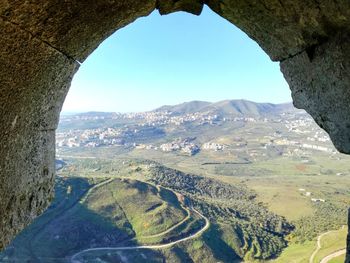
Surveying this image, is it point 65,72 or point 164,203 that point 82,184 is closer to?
point 164,203

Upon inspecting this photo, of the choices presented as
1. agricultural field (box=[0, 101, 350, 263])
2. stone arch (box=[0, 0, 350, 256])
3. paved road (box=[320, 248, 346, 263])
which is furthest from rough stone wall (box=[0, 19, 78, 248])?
paved road (box=[320, 248, 346, 263])

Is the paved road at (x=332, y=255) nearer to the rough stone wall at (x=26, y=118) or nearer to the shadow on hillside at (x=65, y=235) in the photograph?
the shadow on hillside at (x=65, y=235)

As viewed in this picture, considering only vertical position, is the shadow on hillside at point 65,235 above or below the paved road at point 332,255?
above

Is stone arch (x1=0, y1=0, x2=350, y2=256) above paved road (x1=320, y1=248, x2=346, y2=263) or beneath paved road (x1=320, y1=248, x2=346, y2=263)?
above

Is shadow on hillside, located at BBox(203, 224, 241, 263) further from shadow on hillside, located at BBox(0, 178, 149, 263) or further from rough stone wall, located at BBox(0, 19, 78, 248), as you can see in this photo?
rough stone wall, located at BBox(0, 19, 78, 248)

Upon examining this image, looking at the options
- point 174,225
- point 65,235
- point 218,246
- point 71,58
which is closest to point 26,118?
point 71,58

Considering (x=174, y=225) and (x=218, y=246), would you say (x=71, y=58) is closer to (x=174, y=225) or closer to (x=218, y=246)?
(x=218, y=246)

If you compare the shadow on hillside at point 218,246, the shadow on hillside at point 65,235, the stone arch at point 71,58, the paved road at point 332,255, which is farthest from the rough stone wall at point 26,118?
the paved road at point 332,255

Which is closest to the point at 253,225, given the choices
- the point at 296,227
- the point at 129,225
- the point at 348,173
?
the point at 296,227
